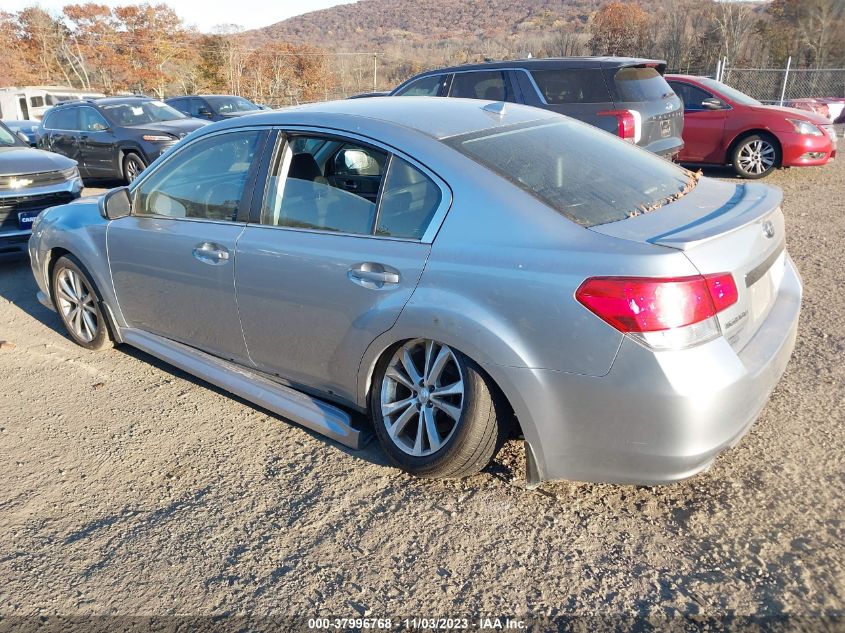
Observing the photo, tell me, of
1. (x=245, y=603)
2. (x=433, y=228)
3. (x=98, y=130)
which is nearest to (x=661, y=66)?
Result: (x=433, y=228)

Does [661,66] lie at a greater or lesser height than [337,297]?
greater

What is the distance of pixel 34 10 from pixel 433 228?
181ft

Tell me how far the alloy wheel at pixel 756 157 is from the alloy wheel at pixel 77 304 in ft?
31.1

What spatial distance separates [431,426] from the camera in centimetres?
308

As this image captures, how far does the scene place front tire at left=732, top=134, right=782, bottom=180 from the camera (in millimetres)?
10438

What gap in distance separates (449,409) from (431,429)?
0.51 feet

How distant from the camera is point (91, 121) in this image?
41.2ft

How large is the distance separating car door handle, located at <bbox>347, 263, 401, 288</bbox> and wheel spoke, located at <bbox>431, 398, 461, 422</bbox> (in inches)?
21.5

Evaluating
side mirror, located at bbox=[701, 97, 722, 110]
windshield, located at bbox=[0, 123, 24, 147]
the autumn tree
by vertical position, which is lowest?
windshield, located at bbox=[0, 123, 24, 147]

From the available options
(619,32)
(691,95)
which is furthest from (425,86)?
(619,32)

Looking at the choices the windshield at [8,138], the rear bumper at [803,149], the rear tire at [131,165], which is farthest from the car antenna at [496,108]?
the rear tire at [131,165]

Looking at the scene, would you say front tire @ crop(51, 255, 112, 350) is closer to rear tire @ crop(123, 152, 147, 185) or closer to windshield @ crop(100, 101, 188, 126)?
rear tire @ crop(123, 152, 147, 185)

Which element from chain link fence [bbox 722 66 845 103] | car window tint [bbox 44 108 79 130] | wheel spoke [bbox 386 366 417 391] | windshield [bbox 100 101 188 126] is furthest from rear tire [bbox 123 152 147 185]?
A: chain link fence [bbox 722 66 845 103]

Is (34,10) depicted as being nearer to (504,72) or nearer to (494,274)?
(504,72)
